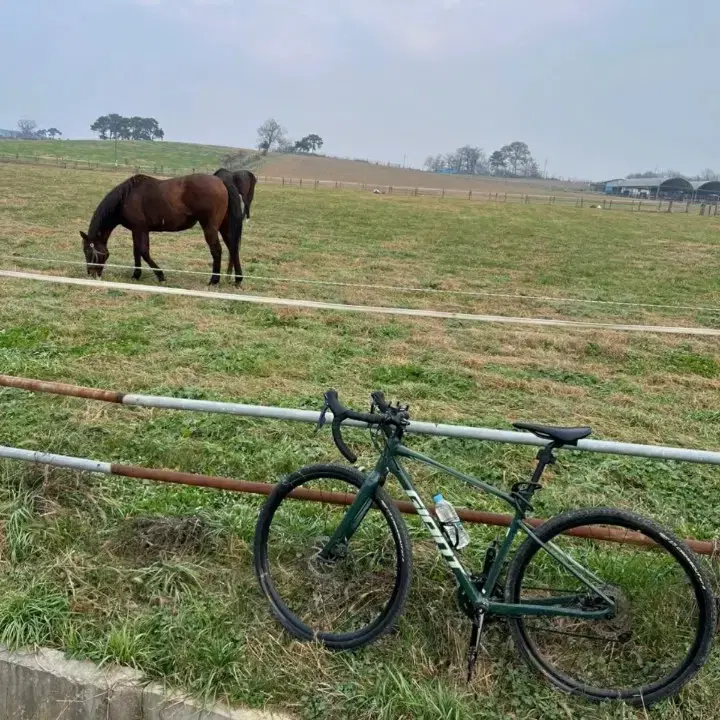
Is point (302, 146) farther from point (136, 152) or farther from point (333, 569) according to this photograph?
point (333, 569)

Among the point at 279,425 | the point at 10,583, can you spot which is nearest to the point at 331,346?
the point at 279,425

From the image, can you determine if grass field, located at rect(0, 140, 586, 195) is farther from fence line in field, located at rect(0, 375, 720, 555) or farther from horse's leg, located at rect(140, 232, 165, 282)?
fence line in field, located at rect(0, 375, 720, 555)

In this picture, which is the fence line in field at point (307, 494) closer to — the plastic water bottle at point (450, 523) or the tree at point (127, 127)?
the plastic water bottle at point (450, 523)

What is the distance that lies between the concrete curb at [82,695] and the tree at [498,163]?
5417 inches

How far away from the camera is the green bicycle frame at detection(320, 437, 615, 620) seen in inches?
95.7

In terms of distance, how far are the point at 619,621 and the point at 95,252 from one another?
9.78m

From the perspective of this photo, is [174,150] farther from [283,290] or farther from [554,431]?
[554,431]

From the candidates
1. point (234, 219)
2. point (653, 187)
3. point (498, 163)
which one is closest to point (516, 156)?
point (498, 163)

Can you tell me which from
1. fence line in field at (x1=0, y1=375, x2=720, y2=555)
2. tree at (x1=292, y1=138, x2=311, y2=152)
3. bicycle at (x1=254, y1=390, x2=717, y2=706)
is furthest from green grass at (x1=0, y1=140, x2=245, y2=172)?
bicycle at (x1=254, y1=390, x2=717, y2=706)

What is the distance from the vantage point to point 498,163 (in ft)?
440

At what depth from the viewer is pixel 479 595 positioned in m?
2.49

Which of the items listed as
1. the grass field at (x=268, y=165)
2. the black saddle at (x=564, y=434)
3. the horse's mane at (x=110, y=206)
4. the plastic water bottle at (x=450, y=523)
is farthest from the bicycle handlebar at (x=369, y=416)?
the grass field at (x=268, y=165)

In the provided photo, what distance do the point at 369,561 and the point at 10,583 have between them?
1519 millimetres

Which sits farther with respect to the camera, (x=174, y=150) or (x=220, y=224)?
(x=174, y=150)
